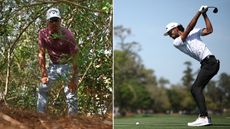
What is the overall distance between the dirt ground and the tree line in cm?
129

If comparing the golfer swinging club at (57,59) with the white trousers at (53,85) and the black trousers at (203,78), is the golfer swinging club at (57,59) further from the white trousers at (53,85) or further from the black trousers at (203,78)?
the black trousers at (203,78)

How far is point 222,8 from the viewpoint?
4.57 m

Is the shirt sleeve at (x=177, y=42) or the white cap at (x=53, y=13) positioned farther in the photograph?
the white cap at (x=53, y=13)

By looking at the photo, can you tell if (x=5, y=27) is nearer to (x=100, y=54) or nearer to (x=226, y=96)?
(x=100, y=54)

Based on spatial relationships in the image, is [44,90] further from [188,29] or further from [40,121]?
[188,29]

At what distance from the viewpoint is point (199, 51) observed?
13.9ft

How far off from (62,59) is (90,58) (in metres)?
0.34

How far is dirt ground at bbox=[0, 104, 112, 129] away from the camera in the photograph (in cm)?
373

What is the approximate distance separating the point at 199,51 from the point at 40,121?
5.14 ft

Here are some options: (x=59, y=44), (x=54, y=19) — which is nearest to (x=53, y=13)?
(x=54, y=19)

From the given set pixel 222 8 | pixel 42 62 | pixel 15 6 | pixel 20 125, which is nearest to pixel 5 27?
pixel 15 6

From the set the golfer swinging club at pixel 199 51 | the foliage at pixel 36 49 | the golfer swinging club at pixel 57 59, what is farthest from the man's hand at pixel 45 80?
the golfer swinging club at pixel 199 51

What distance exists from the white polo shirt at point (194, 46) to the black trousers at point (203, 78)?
0.21ft

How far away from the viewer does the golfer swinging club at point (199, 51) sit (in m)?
4.07
